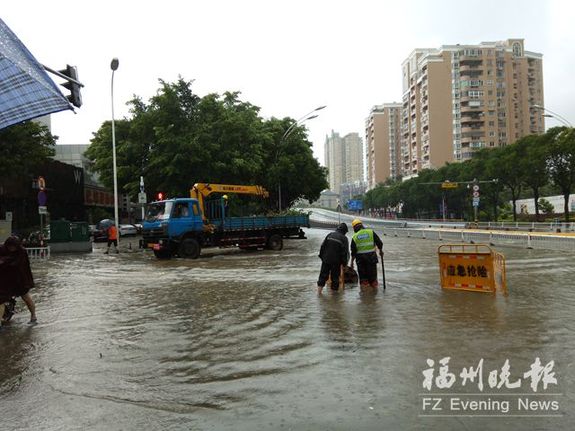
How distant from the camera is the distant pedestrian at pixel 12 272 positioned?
7.81m

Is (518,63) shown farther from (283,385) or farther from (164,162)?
(283,385)

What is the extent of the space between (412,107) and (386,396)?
434ft

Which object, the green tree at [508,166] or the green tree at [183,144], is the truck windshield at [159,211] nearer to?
the green tree at [183,144]

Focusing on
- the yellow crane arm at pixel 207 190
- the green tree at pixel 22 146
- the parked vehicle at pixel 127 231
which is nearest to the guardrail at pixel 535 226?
the yellow crane arm at pixel 207 190

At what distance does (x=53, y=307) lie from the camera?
9.99 metres

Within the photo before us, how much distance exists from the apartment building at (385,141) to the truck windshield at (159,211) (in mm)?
136830

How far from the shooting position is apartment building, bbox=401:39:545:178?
112m

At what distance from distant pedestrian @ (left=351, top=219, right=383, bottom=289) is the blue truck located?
11408mm

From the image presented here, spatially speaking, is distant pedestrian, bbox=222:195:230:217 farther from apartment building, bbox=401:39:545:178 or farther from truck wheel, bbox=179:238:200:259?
apartment building, bbox=401:39:545:178

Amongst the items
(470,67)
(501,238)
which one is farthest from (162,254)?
(470,67)

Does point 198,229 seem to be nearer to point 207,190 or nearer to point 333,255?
point 207,190

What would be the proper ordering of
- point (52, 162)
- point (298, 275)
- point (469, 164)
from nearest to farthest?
point (298, 275), point (52, 162), point (469, 164)

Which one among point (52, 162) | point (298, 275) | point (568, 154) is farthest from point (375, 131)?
point (298, 275)

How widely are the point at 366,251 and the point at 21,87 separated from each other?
7.19 metres
